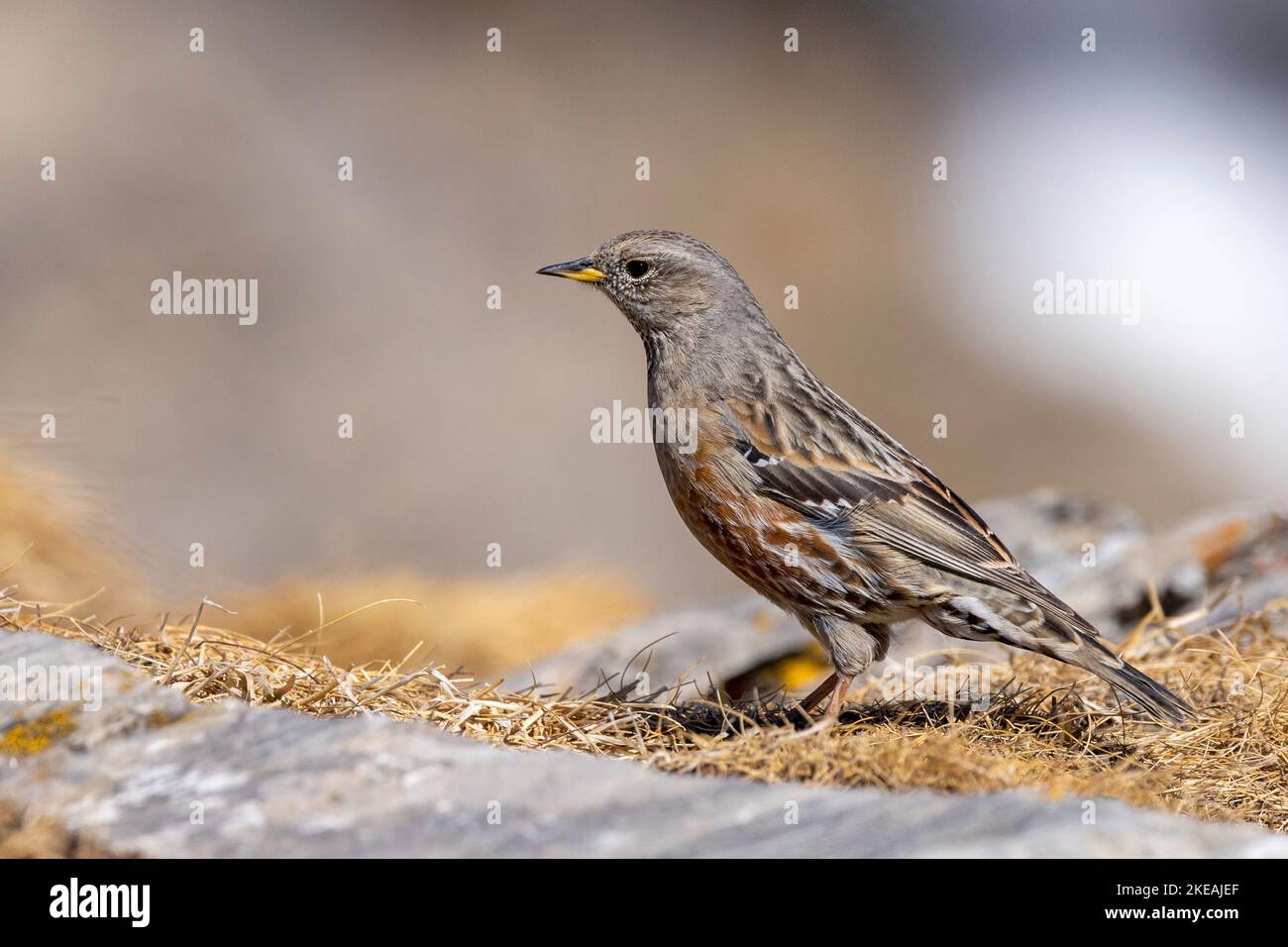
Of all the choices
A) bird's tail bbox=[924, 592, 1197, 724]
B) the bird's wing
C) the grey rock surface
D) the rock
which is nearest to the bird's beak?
the bird's wing

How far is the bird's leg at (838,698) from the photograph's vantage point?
433 cm

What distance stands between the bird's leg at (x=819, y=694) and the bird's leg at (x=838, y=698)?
133 mm

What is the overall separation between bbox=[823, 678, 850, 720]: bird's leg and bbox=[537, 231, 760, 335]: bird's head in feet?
5.80

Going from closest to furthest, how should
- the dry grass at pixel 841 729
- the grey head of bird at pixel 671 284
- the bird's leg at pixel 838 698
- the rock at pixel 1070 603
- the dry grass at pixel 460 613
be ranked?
the dry grass at pixel 841 729 → the bird's leg at pixel 838 698 → the grey head of bird at pixel 671 284 → the rock at pixel 1070 603 → the dry grass at pixel 460 613

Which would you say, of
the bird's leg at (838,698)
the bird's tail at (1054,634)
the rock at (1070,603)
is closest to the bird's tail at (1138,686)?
the bird's tail at (1054,634)

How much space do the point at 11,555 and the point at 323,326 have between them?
885 centimetres

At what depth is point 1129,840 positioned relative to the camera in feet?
7.69

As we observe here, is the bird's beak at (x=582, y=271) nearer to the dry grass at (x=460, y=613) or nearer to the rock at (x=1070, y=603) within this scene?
the rock at (x=1070, y=603)

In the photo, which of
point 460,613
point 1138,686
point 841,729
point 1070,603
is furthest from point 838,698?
point 460,613

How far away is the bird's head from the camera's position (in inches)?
216

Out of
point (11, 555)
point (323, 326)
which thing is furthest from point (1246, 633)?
point (323, 326)

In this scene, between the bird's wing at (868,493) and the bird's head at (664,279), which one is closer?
the bird's wing at (868,493)

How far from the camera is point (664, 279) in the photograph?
5.57 m

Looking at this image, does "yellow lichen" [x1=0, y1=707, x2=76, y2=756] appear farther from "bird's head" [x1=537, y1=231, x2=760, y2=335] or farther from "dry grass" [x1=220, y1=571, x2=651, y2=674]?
"dry grass" [x1=220, y1=571, x2=651, y2=674]
